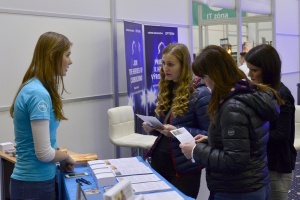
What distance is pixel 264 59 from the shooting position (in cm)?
204

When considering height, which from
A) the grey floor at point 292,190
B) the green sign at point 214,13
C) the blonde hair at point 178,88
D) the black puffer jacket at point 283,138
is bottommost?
the grey floor at point 292,190

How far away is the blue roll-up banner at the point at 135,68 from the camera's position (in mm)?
4121

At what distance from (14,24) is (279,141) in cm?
239

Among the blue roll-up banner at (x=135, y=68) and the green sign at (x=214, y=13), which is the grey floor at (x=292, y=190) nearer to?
the blue roll-up banner at (x=135, y=68)

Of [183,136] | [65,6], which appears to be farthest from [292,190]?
[65,6]

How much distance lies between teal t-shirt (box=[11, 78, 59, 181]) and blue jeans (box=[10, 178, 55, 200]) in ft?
0.08

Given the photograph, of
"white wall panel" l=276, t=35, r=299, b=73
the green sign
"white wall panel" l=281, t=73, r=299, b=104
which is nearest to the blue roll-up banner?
the green sign

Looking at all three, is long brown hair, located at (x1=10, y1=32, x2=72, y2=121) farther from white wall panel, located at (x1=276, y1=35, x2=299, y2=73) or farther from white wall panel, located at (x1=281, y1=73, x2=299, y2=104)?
white wall panel, located at (x1=281, y1=73, x2=299, y2=104)

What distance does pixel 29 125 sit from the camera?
176cm

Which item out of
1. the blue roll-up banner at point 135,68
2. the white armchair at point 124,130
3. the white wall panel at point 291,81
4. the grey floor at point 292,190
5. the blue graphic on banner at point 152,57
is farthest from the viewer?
the white wall panel at point 291,81

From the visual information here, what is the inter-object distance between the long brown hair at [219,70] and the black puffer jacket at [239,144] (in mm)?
49

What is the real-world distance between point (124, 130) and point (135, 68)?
0.68 m

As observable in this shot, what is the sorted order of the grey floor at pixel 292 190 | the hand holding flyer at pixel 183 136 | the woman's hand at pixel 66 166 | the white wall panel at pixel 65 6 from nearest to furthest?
the hand holding flyer at pixel 183 136 < the woman's hand at pixel 66 166 < the grey floor at pixel 292 190 < the white wall panel at pixel 65 6

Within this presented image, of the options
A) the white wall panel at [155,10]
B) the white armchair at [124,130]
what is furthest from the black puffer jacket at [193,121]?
the white wall panel at [155,10]
